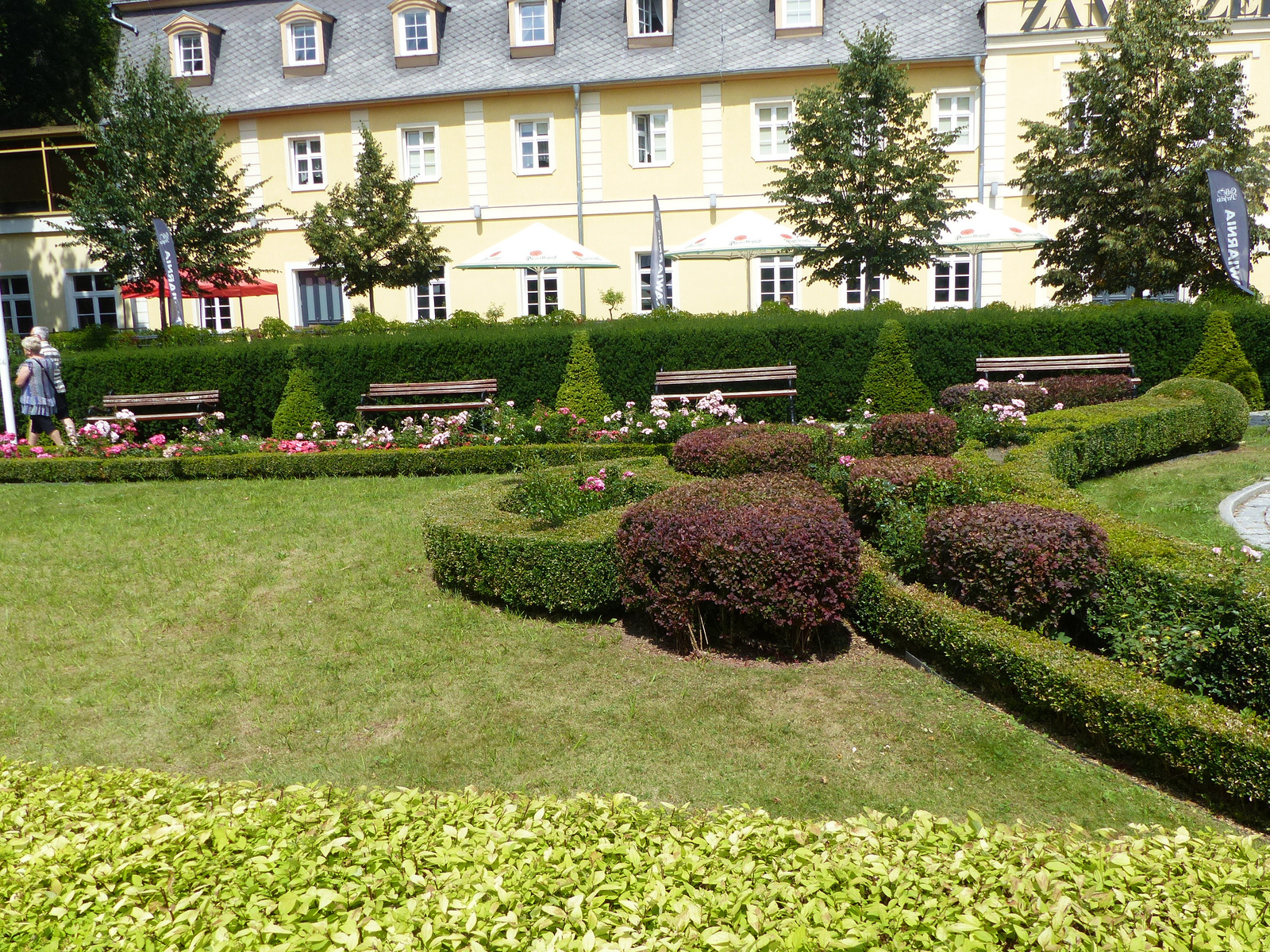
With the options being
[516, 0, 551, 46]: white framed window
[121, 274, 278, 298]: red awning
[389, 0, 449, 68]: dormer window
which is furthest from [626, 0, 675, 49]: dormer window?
[121, 274, 278, 298]: red awning

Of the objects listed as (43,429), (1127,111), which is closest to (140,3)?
(43,429)

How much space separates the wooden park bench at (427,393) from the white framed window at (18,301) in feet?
65.1

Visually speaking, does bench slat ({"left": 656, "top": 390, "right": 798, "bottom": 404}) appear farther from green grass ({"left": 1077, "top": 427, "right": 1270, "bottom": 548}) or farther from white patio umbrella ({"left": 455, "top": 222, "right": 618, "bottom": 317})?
green grass ({"left": 1077, "top": 427, "right": 1270, "bottom": 548})

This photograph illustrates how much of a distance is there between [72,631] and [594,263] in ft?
39.0

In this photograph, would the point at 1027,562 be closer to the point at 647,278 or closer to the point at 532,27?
the point at 647,278

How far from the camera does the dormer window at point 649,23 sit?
81.4 ft

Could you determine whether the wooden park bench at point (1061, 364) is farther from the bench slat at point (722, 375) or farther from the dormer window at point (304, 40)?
the dormer window at point (304, 40)

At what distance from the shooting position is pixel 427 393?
13.9m

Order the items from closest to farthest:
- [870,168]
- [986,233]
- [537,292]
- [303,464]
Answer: [303,464]
[986,233]
[870,168]
[537,292]

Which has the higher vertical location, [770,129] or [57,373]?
[770,129]

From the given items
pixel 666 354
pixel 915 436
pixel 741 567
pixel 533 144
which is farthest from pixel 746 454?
pixel 533 144

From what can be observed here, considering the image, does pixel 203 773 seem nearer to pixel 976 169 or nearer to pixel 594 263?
pixel 594 263

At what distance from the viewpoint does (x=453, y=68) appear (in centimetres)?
2547

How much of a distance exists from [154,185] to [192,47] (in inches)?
350
